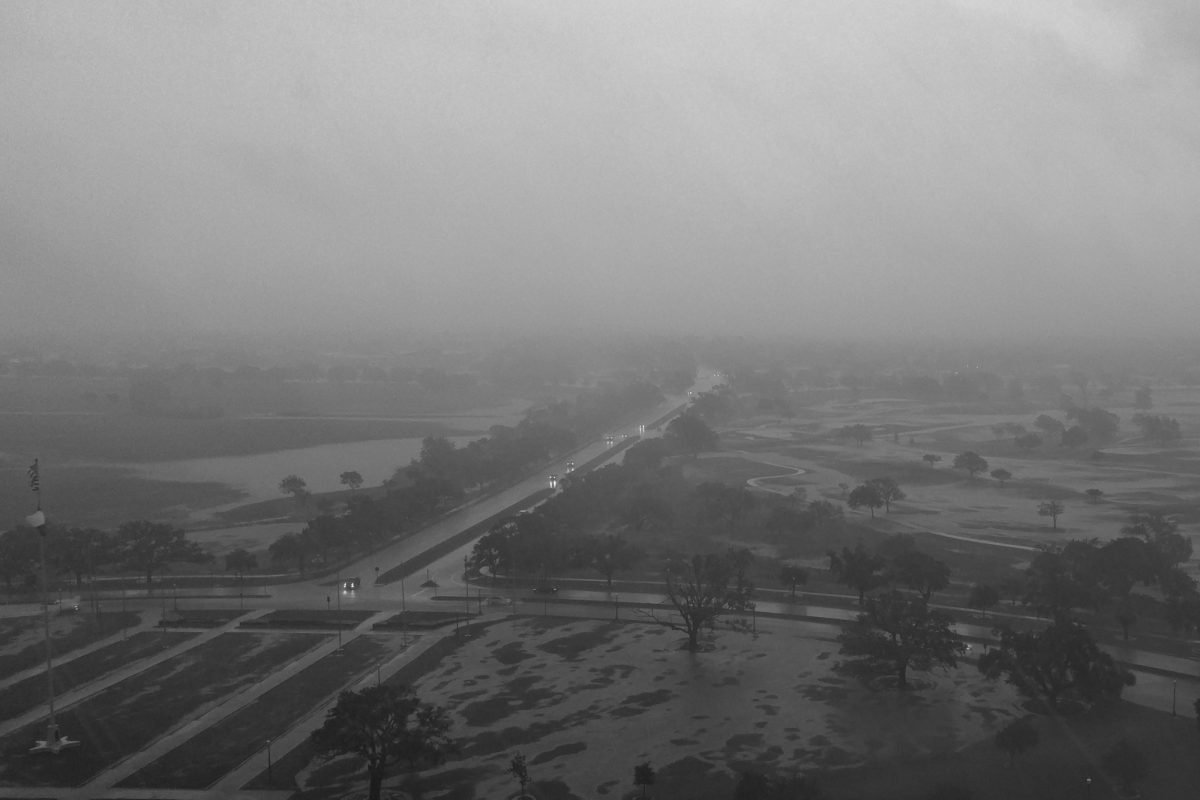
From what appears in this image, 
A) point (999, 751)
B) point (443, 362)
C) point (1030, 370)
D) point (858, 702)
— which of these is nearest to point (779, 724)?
point (858, 702)

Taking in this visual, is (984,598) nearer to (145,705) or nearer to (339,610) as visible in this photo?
(339,610)

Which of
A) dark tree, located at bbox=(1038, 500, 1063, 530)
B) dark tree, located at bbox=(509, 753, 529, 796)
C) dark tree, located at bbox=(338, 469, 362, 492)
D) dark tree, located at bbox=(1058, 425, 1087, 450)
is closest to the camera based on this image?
dark tree, located at bbox=(509, 753, 529, 796)

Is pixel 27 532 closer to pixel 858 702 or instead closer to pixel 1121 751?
pixel 858 702

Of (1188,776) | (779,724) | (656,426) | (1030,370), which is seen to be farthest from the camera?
(1030,370)

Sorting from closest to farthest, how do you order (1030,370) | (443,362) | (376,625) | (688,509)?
(376,625) < (688,509) < (1030,370) < (443,362)

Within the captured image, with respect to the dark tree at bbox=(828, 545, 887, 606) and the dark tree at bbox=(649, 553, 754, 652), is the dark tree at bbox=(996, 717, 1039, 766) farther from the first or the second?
the dark tree at bbox=(828, 545, 887, 606)

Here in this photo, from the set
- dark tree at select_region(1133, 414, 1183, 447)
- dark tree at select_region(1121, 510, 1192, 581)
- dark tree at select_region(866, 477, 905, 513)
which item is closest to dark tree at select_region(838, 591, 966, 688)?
dark tree at select_region(1121, 510, 1192, 581)
